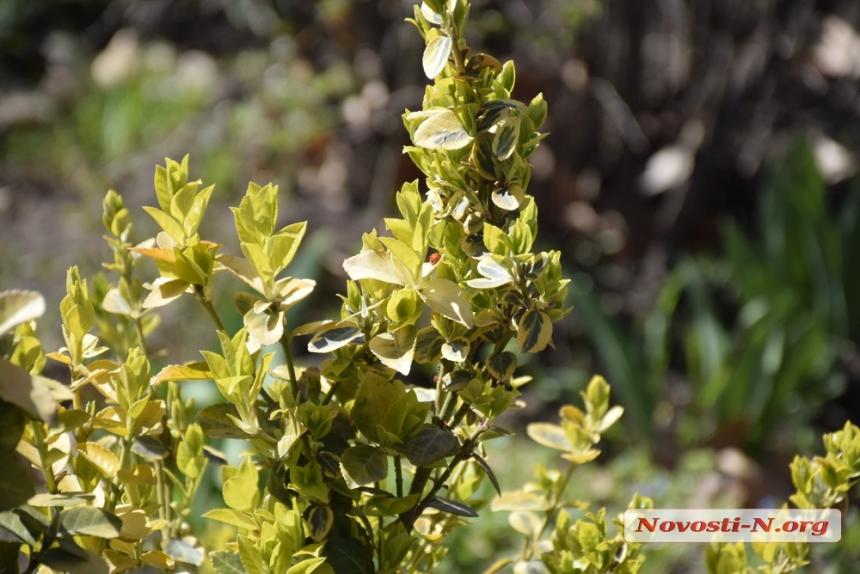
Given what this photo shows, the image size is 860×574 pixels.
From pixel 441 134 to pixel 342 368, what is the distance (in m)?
0.19

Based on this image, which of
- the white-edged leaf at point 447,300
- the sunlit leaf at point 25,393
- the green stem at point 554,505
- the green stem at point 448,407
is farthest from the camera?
the green stem at point 554,505

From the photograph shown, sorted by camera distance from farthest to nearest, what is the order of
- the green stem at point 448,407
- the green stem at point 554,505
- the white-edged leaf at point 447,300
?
the green stem at point 554,505, the green stem at point 448,407, the white-edged leaf at point 447,300

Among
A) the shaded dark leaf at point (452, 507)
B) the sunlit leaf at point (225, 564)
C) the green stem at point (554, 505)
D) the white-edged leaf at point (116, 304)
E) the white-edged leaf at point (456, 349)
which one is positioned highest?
the white-edged leaf at point (456, 349)

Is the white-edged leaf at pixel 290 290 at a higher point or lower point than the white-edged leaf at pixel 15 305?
lower

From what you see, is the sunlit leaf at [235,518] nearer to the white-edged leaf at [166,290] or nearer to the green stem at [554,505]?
the white-edged leaf at [166,290]

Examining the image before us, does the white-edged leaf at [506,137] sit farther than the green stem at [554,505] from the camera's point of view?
No

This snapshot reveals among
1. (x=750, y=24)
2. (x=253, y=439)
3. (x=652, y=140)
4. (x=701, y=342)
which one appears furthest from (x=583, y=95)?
(x=253, y=439)

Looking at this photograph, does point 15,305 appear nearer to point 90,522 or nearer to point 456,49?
point 90,522

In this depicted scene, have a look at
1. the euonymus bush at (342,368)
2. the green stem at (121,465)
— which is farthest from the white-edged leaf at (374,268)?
the green stem at (121,465)

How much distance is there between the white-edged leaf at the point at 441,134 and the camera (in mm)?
641

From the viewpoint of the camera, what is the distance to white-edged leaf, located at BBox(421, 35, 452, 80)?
65cm

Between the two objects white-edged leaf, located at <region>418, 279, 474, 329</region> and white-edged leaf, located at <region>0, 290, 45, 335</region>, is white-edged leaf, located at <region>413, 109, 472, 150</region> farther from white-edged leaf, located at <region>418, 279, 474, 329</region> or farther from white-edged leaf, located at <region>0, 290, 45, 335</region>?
white-edged leaf, located at <region>0, 290, 45, 335</region>

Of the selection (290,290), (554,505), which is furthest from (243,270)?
(554,505)

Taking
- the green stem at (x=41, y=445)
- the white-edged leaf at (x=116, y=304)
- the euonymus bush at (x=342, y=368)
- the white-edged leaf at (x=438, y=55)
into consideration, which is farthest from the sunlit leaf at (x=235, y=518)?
the white-edged leaf at (x=438, y=55)
